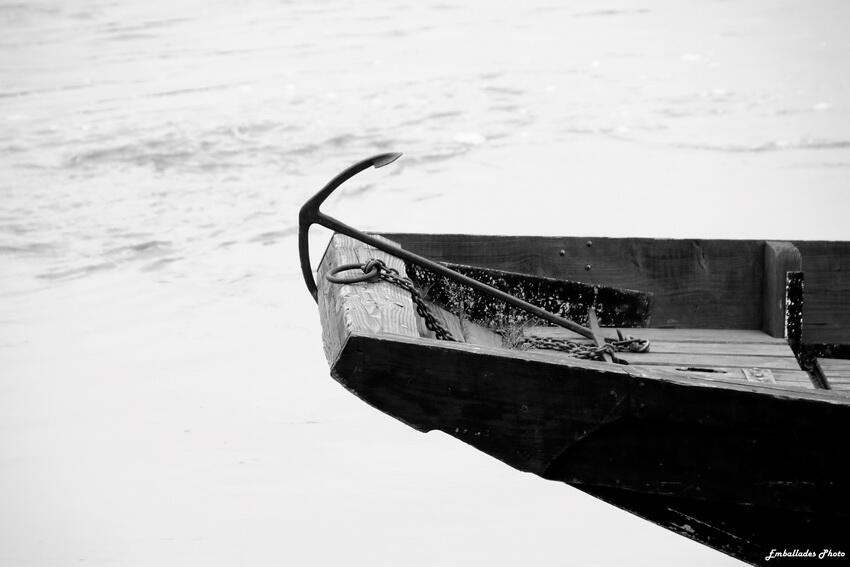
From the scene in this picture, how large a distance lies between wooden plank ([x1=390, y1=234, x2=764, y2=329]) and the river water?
100cm

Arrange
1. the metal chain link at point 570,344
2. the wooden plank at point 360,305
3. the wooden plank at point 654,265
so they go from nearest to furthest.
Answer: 1. the wooden plank at point 360,305
2. the metal chain link at point 570,344
3. the wooden plank at point 654,265

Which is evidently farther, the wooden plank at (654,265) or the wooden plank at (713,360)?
the wooden plank at (654,265)

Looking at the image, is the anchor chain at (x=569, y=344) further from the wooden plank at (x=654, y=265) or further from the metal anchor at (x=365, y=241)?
the wooden plank at (x=654, y=265)

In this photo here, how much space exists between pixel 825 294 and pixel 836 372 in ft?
1.26

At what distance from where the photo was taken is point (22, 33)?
1786cm

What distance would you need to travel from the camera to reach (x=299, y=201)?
952 centimetres

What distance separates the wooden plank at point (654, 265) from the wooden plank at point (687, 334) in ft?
0.16

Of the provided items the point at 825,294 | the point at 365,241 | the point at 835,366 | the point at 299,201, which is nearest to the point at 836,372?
the point at 835,366

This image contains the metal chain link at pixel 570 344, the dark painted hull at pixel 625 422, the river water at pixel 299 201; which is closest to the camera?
the dark painted hull at pixel 625 422

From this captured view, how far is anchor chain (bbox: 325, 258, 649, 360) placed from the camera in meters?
3.18

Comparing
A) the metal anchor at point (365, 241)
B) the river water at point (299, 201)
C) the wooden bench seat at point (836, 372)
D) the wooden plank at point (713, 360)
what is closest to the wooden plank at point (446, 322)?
the metal anchor at point (365, 241)

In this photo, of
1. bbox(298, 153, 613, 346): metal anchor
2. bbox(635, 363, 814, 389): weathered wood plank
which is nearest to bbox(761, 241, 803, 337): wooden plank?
bbox(635, 363, 814, 389): weathered wood plank

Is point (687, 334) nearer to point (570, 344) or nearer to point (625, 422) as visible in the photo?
point (570, 344)

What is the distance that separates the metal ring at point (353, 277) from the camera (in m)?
3.15
